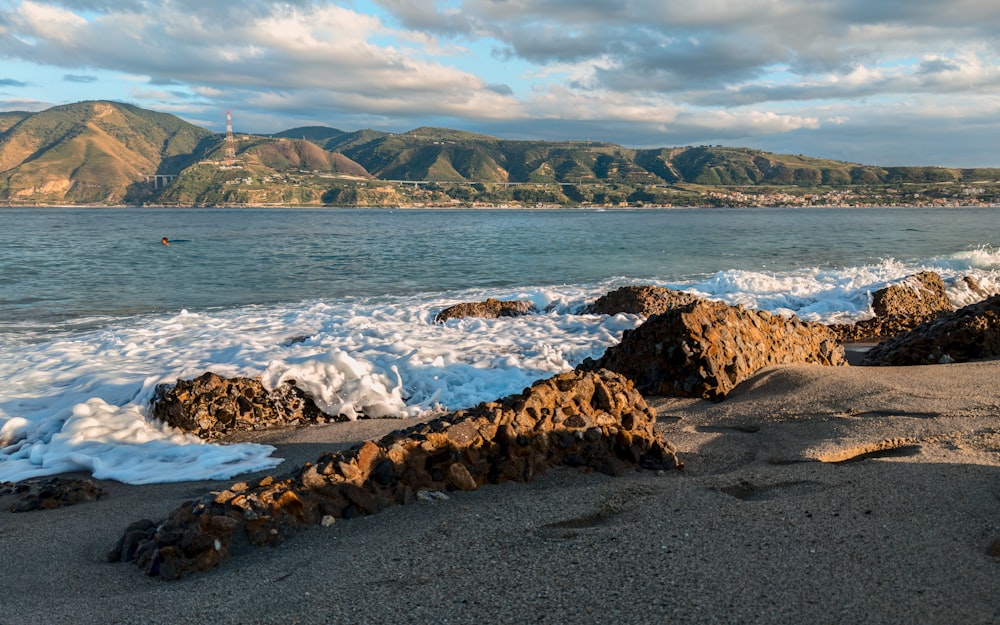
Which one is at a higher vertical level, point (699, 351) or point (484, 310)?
point (699, 351)

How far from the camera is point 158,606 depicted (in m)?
2.87

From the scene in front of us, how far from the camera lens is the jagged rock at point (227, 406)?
702cm

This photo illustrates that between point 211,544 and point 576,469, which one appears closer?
point 211,544

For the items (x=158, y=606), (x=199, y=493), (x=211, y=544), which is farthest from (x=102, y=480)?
(x=158, y=606)

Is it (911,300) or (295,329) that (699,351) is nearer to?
(295,329)

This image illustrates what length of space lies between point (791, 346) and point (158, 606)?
652 centimetres

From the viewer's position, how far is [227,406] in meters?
7.21

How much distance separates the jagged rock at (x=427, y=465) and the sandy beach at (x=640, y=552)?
0.36 feet

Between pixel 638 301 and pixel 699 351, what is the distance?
20.9 ft

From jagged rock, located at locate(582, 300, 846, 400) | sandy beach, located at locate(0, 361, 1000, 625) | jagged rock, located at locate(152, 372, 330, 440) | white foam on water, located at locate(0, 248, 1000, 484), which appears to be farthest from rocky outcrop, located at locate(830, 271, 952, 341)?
jagged rock, located at locate(152, 372, 330, 440)

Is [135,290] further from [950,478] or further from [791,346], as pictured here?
[950,478]

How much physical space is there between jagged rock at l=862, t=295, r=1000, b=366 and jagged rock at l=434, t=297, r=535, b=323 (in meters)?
6.50

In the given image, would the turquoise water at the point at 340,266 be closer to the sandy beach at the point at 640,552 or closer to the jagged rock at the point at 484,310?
the jagged rock at the point at 484,310

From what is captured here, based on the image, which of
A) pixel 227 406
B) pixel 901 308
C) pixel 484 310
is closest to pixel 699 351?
pixel 227 406
